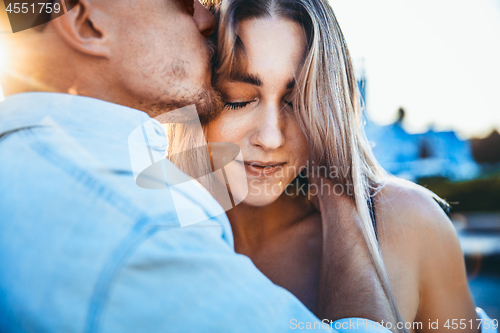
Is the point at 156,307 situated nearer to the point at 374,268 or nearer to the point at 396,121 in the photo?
the point at 374,268

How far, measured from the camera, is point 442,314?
1562 mm

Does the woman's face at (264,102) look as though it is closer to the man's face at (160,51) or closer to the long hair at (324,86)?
the long hair at (324,86)

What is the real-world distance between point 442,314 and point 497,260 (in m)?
6.28

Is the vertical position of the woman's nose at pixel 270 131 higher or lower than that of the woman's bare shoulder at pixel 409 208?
higher

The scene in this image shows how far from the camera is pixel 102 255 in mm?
658

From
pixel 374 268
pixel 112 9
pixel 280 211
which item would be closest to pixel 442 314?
pixel 374 268

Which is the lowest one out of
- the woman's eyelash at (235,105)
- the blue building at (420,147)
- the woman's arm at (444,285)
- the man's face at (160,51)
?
the blue building at (420,147)

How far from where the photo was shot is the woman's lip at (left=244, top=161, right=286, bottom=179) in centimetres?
157

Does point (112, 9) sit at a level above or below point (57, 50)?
above

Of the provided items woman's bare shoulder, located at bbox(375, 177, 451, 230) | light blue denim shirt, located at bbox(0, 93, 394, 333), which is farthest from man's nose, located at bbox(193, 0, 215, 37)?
woman's bare shoulder, located at bbox(375, 177, 451, 230)

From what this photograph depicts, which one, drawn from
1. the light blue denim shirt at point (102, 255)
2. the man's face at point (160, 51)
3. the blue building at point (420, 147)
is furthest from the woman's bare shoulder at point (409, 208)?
the blue building at point (420, 147)

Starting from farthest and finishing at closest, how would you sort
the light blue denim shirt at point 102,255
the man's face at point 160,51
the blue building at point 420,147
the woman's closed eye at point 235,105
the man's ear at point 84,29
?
the blue building at point 420,147 → the woman's closed eye at point 235,105 → the man's face at point 160,51 → the man's ear at point 84,29 → the light blue denim shirt at point 102,255

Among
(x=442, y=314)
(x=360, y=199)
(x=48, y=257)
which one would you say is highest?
(x=48, y=257)

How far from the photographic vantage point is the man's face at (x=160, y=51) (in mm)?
1178
